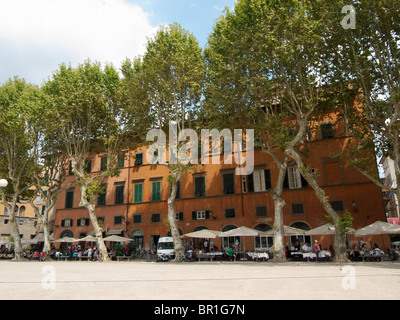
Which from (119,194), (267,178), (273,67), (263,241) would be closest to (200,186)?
(267,178)

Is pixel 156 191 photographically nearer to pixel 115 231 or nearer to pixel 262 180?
pixel 115 231

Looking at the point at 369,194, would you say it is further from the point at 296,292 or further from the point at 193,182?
the point at 296,292

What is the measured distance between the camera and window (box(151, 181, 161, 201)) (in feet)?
104

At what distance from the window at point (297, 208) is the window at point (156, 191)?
41.6 feet

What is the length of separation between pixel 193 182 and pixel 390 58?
18.1 m

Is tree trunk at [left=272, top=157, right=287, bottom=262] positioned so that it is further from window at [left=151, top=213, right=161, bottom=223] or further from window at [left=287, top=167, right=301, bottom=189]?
window at [left=151, top=213, right=161, bottom=223]

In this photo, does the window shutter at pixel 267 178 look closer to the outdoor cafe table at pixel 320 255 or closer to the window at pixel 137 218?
the outdoor cafe table at pixel 320 255

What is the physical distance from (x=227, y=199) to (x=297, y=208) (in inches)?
233

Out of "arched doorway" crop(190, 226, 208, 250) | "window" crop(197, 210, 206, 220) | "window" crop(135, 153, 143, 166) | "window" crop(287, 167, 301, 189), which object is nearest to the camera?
"window" crop(287, 167, 301, 189)

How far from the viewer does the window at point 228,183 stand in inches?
1115

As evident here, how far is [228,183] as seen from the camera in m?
28.5

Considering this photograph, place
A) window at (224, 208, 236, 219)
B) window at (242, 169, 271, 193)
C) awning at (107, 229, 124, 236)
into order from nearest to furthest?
1. window at (242, 169, 271, 193)
2. window at (224, 208, 236, 219)
3. awning at (107, 229, 124, 236)

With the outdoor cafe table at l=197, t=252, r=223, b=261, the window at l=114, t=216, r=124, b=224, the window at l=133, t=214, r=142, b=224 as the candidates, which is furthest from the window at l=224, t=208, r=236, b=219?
the window at l=114, t=216, r=124, b=224
